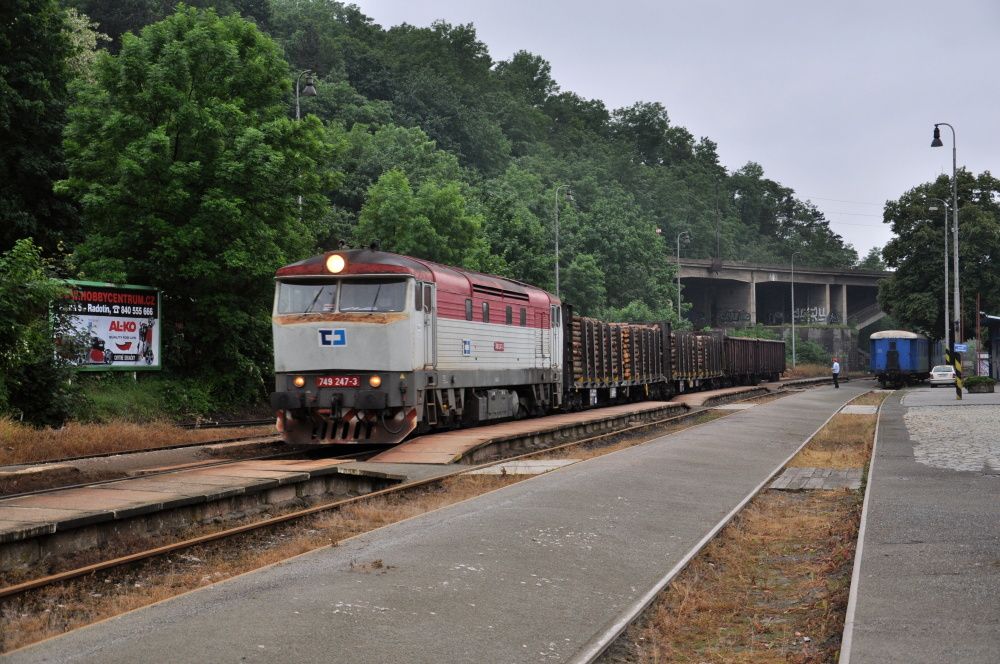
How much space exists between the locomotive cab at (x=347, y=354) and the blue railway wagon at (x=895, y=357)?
5234 centimetres

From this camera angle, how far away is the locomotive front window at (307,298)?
776 inches

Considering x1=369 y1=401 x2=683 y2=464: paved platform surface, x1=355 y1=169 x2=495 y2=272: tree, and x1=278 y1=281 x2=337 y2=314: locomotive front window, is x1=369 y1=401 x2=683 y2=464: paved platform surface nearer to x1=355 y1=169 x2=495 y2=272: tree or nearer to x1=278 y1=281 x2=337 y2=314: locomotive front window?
x1=278 y1=281 x2=337 y2=314: locomotive front window

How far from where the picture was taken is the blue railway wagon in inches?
2571

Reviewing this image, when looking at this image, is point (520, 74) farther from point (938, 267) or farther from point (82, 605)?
point (82, 605)

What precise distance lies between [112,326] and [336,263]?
8204 millimetres

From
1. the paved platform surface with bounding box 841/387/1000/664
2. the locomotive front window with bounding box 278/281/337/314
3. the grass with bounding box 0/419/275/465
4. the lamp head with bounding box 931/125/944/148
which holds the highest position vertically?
the lamp head with bounding box 931/125/944/148

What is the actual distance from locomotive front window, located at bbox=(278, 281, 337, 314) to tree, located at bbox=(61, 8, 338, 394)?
20.9 ft

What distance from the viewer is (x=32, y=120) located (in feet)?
100

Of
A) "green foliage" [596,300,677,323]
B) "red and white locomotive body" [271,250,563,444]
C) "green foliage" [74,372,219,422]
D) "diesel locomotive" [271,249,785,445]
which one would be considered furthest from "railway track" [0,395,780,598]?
"green foliage" [596,300,677,323]

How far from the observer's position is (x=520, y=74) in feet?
488

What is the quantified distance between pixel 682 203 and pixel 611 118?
93.6 ft

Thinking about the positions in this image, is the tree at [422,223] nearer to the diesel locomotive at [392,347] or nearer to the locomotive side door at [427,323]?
the diesel locomotive at [392,347]

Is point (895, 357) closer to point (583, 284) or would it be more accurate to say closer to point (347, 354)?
point (583, 284)

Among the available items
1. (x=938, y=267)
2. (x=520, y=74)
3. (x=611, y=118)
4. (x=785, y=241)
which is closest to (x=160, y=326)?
(x=938, y=267)
